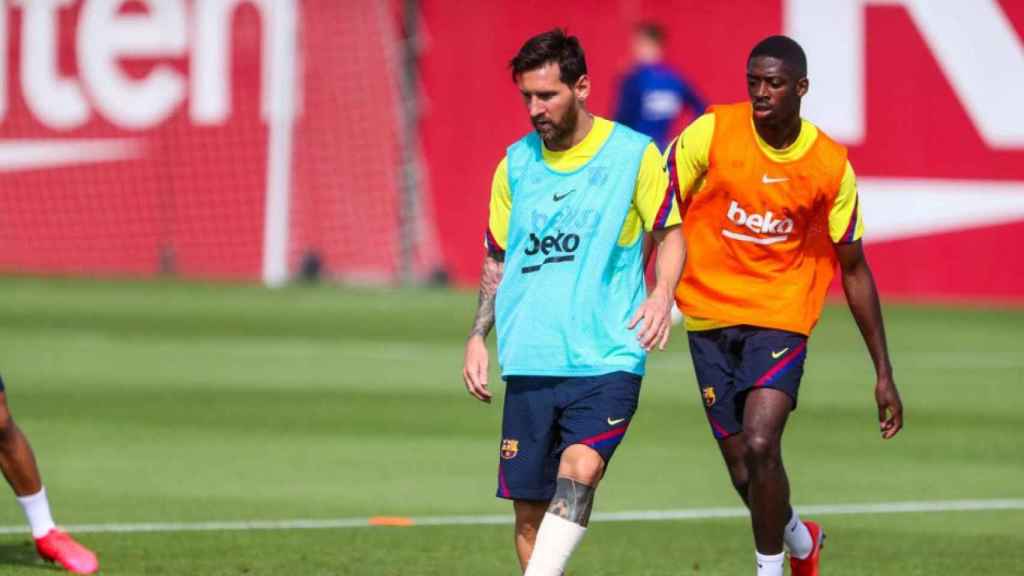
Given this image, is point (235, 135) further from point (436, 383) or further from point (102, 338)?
point (436, 383)

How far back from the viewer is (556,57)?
7434 mm

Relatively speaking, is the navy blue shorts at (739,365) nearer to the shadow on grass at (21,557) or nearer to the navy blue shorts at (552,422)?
the navy blue shorts at (552,422)

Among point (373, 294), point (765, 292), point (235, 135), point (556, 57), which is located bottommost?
point (373, 294)

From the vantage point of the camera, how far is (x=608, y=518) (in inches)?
423

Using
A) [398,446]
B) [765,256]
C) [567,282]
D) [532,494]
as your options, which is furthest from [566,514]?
[398,446]

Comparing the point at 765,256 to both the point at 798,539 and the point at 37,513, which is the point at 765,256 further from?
the point at 37,513

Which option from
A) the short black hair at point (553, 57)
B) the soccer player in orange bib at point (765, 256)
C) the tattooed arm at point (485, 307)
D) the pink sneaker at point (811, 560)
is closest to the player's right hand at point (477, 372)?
the tattooed arm at point (485, 307)

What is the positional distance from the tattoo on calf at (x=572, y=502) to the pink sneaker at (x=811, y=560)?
5.69 feet

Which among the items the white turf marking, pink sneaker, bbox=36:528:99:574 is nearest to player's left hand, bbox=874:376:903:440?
the white turf marking

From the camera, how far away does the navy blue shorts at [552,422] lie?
749cm

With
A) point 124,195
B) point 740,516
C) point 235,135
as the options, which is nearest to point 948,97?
point 235,135

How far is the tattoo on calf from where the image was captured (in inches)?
288

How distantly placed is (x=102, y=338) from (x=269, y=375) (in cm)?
337

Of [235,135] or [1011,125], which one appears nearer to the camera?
[1011,125]
